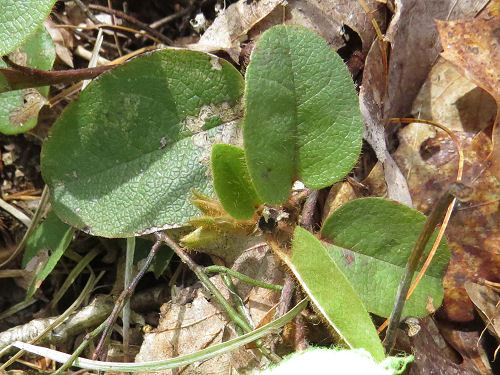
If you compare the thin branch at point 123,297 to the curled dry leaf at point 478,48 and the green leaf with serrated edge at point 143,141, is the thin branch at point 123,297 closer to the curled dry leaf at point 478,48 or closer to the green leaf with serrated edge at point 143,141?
the green leaf with serrated edge at point 143,141

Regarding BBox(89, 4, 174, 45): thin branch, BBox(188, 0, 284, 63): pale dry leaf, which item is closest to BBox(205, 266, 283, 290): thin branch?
BBox(188, 0, 284, 63): pale dry leaf

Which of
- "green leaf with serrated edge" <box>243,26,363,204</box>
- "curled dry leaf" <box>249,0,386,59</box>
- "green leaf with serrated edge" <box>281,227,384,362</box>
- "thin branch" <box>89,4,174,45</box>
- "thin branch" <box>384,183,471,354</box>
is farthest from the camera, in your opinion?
"thin branch" <box>89,4,174,45</box>

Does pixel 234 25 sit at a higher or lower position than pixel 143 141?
higher

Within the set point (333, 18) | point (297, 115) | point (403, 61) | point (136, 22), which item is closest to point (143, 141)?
point (297, 115)

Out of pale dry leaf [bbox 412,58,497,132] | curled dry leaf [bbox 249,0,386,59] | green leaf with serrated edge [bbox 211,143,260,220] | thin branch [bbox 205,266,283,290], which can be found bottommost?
thin branch [bbox 205,266,283,290]

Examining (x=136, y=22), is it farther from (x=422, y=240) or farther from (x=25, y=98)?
(x=422, y=240)

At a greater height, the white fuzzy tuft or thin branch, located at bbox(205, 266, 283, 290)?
the white fuzzy tuft

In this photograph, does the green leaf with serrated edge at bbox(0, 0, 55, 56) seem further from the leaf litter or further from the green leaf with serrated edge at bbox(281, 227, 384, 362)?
the green leaf with serrated edge at bbox(281, 227, 384, 362)
